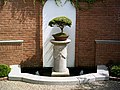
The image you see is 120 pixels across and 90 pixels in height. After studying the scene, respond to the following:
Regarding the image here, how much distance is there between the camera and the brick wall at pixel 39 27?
8.43 metres

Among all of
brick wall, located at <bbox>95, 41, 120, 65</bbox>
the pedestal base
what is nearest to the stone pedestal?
the pedestal base

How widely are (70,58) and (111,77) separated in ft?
6.08

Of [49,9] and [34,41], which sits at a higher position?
[49,9]

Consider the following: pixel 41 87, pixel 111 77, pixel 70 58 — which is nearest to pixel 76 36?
pixel 70 58

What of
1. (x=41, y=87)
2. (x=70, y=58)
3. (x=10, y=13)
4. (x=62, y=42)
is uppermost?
(x=10, y=13)

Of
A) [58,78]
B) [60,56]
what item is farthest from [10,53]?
[58,78]

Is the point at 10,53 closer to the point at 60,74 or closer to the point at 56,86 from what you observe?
the point at 60,74

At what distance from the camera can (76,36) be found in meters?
8.68

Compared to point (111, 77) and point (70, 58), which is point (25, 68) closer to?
point (70, 58)

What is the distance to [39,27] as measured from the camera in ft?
28.1

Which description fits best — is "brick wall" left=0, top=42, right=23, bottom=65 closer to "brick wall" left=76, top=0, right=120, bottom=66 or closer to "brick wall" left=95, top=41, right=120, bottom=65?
"brick wall" left=76, top=0, right=120, bottom=66

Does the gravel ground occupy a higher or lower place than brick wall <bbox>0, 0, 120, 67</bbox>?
lower

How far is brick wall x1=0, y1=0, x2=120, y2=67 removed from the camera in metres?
8.43

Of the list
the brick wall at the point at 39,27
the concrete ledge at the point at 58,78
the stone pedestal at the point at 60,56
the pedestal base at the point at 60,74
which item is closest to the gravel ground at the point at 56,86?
the concrete ledge at the point at 58,78
